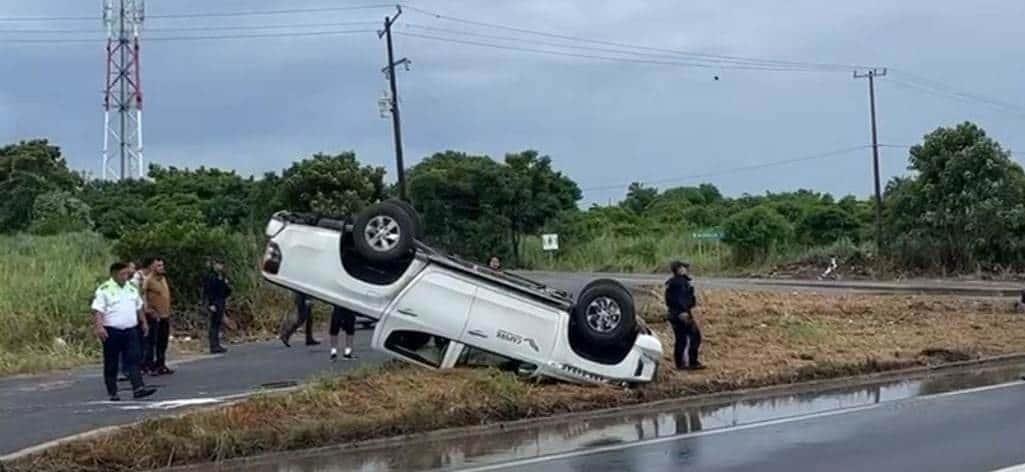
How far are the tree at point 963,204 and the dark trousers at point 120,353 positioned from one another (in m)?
45.6

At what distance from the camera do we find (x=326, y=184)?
52.4 m

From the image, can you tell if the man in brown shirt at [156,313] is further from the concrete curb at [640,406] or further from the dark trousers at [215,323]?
the concrete curb at [640,406]

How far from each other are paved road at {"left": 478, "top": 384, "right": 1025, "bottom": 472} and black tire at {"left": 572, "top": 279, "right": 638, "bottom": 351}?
275 cm

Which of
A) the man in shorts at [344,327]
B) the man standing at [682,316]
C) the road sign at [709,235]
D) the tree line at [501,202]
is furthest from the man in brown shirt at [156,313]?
the road sign at [709,235]

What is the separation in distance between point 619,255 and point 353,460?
2382 inches

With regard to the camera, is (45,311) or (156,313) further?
(45,311)

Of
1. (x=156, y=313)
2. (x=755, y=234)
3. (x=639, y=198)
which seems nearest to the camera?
(x=156, y=313)

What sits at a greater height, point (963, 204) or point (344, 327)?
point (963, 204)

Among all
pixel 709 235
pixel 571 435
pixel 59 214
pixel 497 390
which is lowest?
pixel 571 435

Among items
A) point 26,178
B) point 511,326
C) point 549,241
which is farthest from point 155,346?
point 549,241

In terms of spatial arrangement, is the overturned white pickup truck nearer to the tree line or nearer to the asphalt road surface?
the asphalt road surface

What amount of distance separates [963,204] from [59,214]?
35997mm

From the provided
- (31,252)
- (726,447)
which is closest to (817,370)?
(726,447)

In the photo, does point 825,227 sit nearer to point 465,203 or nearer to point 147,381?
point 465,203
